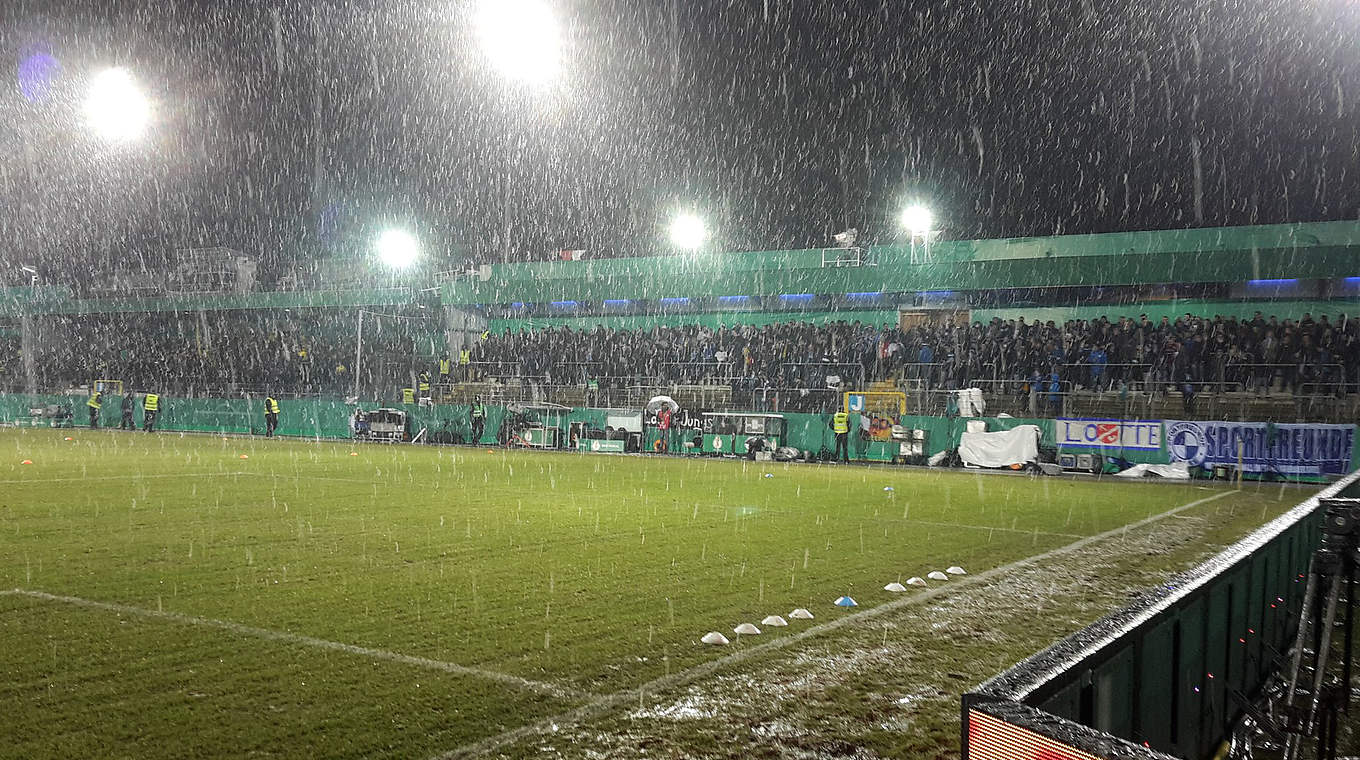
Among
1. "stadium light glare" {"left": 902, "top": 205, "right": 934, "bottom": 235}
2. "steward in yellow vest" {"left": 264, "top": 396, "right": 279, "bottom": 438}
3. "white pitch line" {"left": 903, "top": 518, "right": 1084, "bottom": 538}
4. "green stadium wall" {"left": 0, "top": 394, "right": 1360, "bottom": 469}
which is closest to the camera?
"white pitch line" {"left": 903, "top": 518, "right": 1084, "bottom": 538}

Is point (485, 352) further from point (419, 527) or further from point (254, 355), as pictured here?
point (419, 527)

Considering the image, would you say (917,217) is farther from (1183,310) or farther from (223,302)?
(223,302)

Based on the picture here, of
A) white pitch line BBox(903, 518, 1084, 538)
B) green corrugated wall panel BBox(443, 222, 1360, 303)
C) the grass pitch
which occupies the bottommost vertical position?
white pitch line BBox(903, 518, 1084, 538)

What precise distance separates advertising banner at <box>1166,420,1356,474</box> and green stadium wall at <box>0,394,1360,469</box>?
704 mm

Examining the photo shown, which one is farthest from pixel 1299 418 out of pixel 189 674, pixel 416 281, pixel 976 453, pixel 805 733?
pixel 416 281

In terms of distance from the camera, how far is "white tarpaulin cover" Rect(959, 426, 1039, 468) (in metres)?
26.0

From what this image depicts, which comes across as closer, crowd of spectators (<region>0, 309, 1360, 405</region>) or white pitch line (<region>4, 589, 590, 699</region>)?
white pitch line (<region>4, 589, 590, 699</region>)

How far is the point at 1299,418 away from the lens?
24812 millimetres

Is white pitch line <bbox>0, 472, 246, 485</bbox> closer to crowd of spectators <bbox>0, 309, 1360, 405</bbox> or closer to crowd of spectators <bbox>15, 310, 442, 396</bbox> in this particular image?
crowd of spectators <bbox>0, 309, 1360, 405</bbox>

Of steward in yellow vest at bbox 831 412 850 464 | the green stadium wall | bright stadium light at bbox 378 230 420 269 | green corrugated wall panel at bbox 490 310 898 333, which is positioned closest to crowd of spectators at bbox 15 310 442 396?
bright stadium light at bbox 378 230 420 269

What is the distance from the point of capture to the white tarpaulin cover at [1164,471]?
79.5ft

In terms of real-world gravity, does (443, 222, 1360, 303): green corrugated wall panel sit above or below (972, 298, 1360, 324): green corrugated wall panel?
above

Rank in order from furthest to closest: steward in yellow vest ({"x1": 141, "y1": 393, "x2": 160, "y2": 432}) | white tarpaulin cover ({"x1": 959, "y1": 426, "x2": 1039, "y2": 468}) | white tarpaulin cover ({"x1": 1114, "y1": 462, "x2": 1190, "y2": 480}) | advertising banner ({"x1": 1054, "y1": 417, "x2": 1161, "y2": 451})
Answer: steward in yellow vest ({"x1": 141, "y1": 393, "x2": 160, "y2": 432}) < white tarpaulin cover ({"x1": 959, "y1": 426, "x2": 1039, "y2": 468}) < advertising banner ({"x1": 1054, "y1": 417, "x2": 1161, "y2": 451}) < white tarpaulin cover ({"x1": 1114, "y1": 462, "x2": 1190, "y2": 480})

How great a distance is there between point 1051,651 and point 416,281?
43.7m
